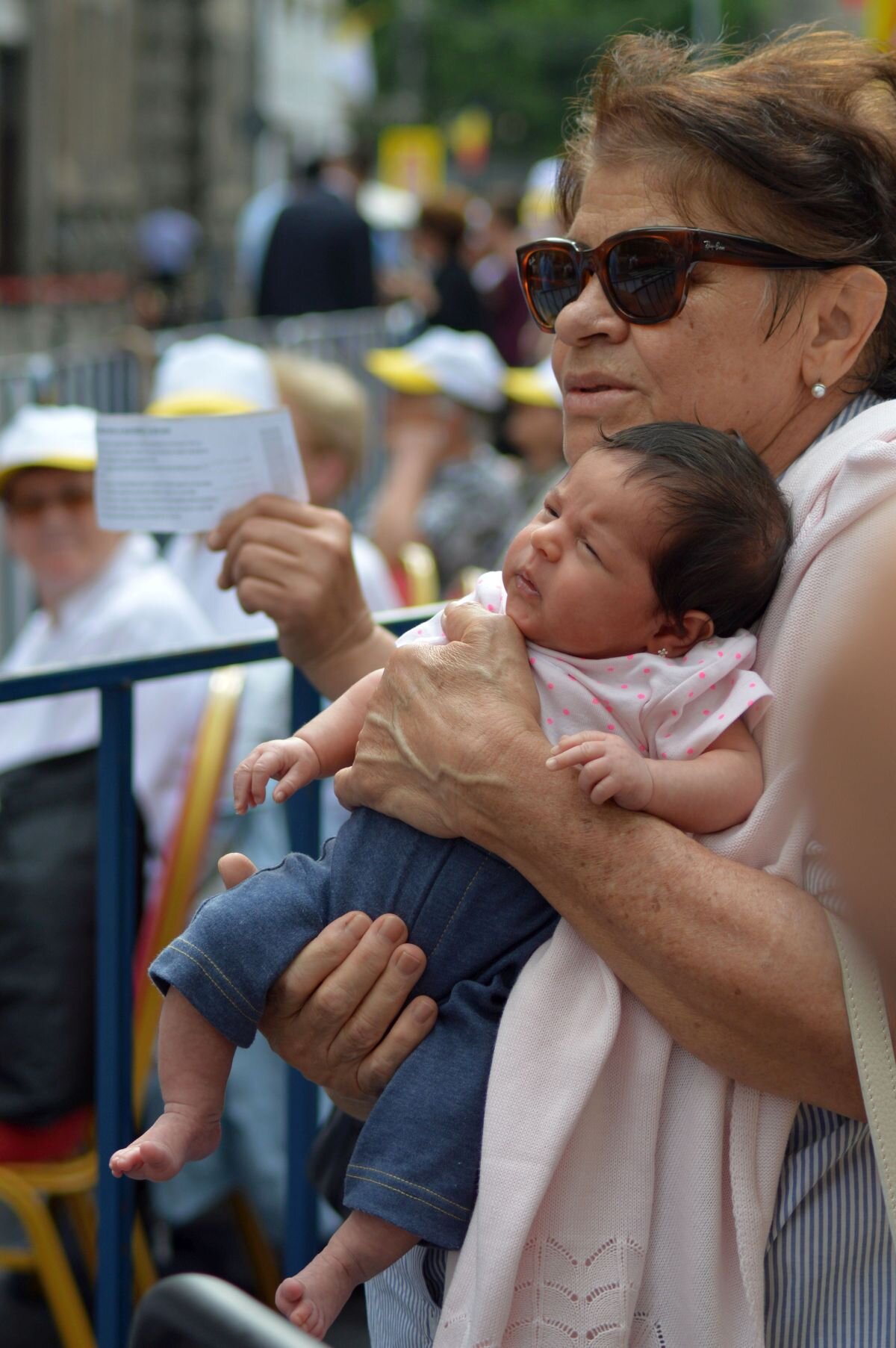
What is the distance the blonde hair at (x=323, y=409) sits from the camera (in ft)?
15.8

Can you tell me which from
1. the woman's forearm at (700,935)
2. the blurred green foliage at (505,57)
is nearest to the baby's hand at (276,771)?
the woman's forearm at (700,935)

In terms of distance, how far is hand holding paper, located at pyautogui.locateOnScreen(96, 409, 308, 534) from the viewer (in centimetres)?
240

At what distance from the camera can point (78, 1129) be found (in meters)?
3.06

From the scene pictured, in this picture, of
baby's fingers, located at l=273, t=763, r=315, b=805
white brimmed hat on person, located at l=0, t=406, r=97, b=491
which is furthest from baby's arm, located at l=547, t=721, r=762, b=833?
white brimmed hat on person, located at l=0, t=406, r=97, b=491

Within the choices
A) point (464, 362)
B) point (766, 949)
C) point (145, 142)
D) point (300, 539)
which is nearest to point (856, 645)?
point (766, 949)

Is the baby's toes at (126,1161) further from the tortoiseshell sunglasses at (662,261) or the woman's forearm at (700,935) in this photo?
the tortoiseshell sunglasses at (662,261)

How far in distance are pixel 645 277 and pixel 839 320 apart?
0.79ft

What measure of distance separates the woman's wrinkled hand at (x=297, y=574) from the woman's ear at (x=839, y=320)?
0.80 m

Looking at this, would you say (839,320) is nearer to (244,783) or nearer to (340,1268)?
(244,783)

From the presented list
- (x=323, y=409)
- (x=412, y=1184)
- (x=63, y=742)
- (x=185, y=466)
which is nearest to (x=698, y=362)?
(x=185, y=466)

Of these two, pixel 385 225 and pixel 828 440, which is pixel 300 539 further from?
pixel 385 225

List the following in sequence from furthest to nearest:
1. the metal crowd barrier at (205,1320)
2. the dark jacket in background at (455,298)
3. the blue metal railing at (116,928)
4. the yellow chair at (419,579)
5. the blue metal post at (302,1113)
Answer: the dark jacket in background at (455,298) < the yellow chair at (419,579) < the blue metal post at (302,1113) < the blue metal railing at (116,928) < the metal crowd barrier at (205,1320)

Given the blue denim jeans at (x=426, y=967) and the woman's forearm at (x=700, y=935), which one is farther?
the blue denim jeans at (x=426, y=967)

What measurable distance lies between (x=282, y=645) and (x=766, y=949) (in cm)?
108
